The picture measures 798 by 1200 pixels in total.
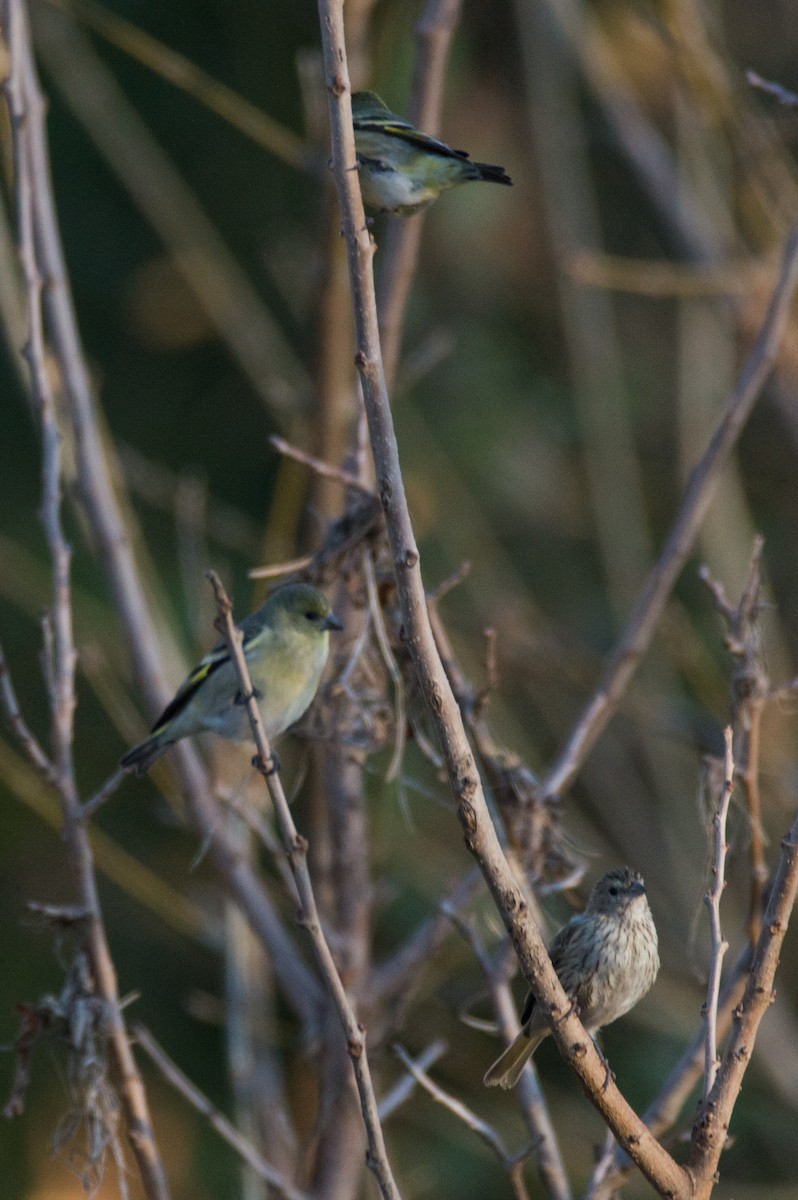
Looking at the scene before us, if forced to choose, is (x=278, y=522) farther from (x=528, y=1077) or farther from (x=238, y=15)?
(x=238, y=15)

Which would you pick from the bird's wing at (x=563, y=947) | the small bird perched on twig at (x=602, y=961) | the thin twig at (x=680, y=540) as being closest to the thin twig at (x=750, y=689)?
the small bird perched on twig at (x=602, y=961)

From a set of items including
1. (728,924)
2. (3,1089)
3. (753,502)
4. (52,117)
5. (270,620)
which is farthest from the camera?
(52,117)

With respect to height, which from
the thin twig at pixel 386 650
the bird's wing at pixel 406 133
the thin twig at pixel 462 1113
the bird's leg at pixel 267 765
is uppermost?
the bird's wing at pixel 406 133

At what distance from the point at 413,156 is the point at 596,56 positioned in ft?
11.6

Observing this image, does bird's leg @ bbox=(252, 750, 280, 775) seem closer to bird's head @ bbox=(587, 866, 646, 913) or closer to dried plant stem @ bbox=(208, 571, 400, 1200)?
dried plant stem @ bbox=(208, 571, 400, 1200)

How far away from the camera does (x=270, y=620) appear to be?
13.0 ft

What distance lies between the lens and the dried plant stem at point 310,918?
231 centimetres

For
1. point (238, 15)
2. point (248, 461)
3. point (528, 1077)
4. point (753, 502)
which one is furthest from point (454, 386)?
point (528, 1077)

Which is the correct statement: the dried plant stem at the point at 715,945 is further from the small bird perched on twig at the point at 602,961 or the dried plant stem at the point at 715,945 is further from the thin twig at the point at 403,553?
the small bird perched on twig at the point at 602,961

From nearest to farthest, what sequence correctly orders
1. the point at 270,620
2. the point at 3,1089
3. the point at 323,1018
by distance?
the point at 270,620 < the point at 323,1018 < the point at 3,1089

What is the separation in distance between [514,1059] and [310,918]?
3.55 feet

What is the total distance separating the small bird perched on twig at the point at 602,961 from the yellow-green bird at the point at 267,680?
2.96ft

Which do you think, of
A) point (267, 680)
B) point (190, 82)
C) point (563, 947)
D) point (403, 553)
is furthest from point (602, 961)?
point (190, 82)

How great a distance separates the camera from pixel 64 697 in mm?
3229
